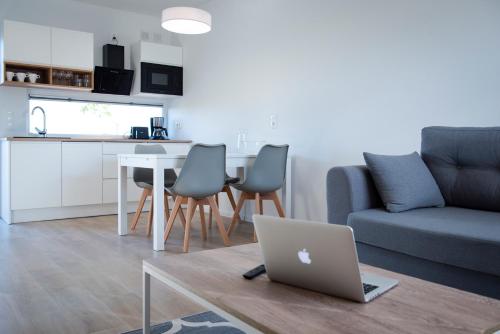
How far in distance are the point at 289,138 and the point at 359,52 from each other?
103 cm

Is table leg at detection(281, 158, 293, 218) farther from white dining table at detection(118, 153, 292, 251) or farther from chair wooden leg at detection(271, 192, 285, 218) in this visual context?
chair wooden leg at detection(271, 192, 285, 218)

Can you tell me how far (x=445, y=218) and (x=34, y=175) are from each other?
3903mm

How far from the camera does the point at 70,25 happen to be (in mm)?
5230

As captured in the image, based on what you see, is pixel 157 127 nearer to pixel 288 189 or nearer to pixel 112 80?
pixel 112 80

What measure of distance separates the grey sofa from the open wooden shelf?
3612mm

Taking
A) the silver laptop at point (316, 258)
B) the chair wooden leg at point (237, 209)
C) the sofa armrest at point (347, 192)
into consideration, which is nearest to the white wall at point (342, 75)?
the chair wooden leg at point (237, 209)

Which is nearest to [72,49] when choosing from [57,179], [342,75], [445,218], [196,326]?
[57,179]

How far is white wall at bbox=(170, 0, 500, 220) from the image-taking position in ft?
9.38

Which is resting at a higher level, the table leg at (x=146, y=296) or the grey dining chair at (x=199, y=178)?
the grey dining chair at (x=199, y=178)

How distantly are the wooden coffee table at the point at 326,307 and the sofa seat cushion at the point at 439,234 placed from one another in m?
0.68

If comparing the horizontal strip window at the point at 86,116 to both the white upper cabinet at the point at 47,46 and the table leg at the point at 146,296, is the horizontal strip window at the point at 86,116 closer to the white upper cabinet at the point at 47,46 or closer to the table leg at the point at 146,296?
the white upper cabinet at the point at 47,46

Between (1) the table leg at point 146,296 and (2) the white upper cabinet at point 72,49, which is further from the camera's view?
(2) the white upper cabinet at point 72,49

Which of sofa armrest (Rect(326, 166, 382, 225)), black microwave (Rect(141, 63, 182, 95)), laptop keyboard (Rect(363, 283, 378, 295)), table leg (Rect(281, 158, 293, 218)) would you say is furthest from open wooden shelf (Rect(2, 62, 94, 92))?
laptop keyboard (Rect(363, 283, 378, 295))

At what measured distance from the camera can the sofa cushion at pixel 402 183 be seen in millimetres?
2416
